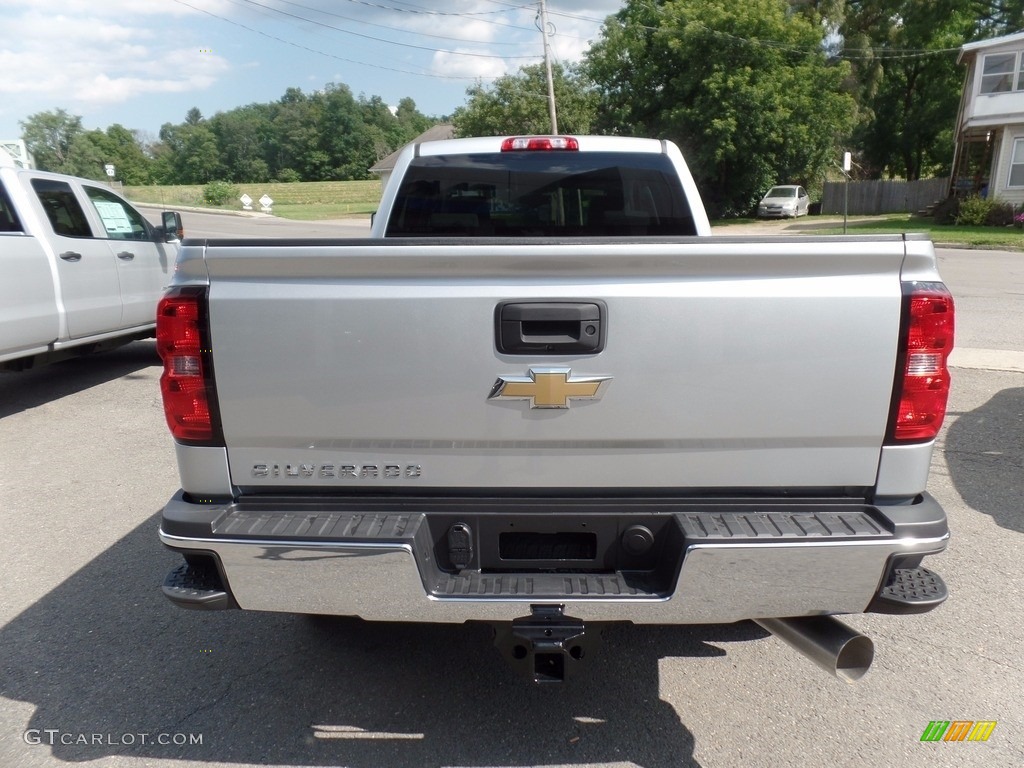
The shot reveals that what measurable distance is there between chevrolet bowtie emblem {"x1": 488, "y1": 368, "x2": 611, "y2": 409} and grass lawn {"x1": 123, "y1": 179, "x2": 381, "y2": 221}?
40397mm

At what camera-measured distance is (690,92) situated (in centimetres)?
3475

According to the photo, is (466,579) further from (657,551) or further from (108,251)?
(108,251)

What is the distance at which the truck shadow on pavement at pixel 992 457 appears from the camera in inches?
188

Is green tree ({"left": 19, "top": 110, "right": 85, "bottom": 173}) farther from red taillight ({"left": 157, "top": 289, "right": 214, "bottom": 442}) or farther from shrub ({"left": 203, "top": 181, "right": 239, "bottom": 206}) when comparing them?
red taillight ({"left": 157, "top": 289, "right": 214, "bottom": 442})

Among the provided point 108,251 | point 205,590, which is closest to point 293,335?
point 205,590

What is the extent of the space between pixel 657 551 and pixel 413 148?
2761mm

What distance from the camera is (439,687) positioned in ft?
10.1

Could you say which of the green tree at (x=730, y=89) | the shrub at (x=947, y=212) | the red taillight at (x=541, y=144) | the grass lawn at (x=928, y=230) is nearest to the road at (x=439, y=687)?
the red taillight at (x=541, y=144)

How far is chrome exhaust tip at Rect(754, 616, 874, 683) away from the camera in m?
2.35

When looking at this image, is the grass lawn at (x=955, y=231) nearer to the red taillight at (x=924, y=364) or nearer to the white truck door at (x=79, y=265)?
the white truck door at (x=79, y=265)

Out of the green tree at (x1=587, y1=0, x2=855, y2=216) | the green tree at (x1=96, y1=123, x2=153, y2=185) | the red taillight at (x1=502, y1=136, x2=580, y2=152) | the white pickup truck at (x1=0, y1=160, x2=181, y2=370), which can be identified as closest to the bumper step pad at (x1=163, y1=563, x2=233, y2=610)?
the red taillight at (x1=502, y1=136, x2=580, y2=152)

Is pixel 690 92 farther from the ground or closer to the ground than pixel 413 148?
farther from the ground

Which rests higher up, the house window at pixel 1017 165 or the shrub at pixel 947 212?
the house window at pixel 1017 165

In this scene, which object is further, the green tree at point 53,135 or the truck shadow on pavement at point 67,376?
the green tree at point 53,135
